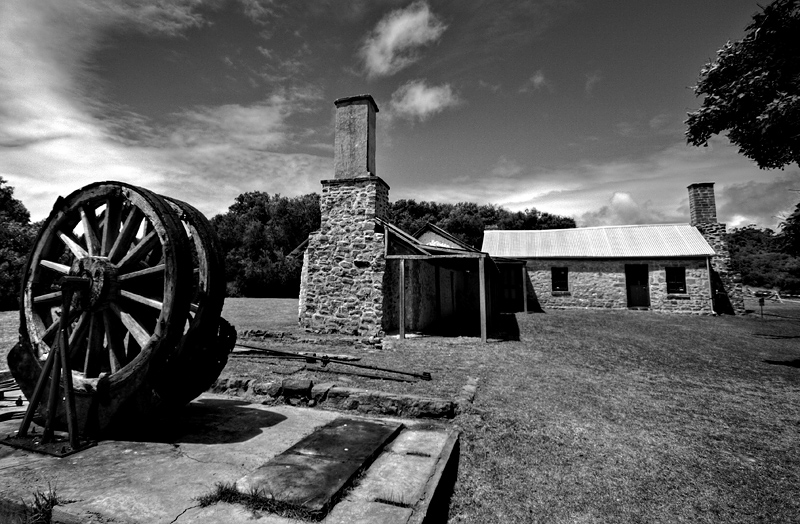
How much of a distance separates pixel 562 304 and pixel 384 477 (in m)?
19.5

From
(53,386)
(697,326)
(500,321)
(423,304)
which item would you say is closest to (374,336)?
(423,304)

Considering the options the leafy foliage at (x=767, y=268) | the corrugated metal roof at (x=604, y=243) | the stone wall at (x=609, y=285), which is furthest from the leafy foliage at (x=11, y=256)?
the leafy foliage at (x=767, y=268)

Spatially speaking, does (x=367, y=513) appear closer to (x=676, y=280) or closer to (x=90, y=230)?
(x=90, y=230)

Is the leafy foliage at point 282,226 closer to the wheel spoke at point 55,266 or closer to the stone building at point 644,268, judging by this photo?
the stone building at point 644,268

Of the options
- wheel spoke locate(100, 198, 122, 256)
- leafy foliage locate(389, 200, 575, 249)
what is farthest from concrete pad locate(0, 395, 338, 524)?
leafy foliage locate(389, 200, 575, 249)

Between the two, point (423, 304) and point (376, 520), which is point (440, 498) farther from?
point (423, 304)

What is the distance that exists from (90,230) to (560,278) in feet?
67.2

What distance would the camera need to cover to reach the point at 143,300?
3.58 meters

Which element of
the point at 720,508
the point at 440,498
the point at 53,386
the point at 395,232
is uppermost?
the point at 395,232

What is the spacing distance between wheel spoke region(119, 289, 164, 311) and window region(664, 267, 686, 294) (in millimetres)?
22070

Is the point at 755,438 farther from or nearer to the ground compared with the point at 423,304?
nearer to the ground

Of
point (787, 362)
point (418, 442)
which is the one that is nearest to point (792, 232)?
point (787, 362)

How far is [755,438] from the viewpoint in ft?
14.8

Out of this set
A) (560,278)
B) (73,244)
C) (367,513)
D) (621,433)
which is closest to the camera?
(367,513)
